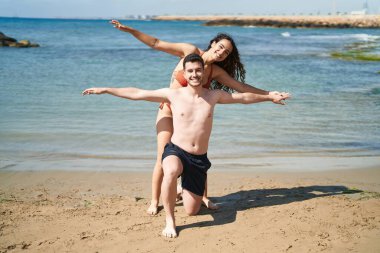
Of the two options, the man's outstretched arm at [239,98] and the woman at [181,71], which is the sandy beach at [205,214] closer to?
the woman at [181,71]

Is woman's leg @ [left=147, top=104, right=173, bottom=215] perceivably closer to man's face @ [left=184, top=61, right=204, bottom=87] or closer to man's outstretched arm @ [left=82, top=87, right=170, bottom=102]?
man's outstretched arm @ [left=82, top=87, right=170, bottom=102]

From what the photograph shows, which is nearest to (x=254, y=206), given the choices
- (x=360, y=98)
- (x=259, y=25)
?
(x=360, y=98)

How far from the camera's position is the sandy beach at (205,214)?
409 cm

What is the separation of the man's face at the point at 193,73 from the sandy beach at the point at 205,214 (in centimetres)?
140

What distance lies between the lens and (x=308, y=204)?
5055 millimetres

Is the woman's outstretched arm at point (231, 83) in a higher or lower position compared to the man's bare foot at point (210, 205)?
higher

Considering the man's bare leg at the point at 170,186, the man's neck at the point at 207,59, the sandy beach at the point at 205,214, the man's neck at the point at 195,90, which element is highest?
the man's neck at the point at 207,59

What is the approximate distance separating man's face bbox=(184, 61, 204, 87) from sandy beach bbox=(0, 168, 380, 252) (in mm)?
1397

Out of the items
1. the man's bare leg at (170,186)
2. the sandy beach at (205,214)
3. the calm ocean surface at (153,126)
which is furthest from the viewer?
the calm ocean surface at (153,126)

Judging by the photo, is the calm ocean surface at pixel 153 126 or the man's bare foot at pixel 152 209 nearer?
the man's bare foot at pixel 152 209

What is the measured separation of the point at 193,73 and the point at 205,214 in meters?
1.50

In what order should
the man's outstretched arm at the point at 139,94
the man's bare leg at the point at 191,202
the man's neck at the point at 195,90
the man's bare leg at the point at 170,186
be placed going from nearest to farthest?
the man's bare leg at the point at 170,186, the man's outstretched arm at the point at 139,94, the man's neck at the point at 195,90, the man's bare leg at the point at 191,202

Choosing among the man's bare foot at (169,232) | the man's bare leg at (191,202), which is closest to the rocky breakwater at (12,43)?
the man's bare leg at (191,202)

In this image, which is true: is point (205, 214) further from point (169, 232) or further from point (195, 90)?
point (195, 90)
